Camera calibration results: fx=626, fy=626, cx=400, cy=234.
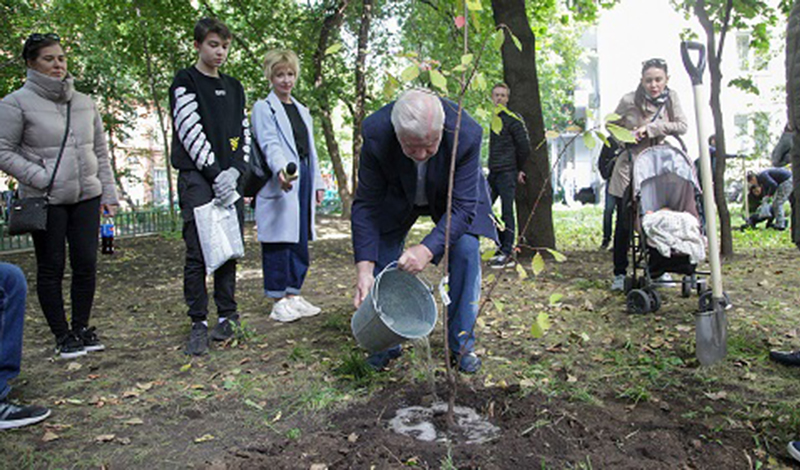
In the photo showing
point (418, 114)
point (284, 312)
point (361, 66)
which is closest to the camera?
point (418, 114)

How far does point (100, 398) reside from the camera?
11.1 ft

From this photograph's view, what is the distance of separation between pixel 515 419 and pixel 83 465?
1.88m

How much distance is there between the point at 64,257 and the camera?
13.1ft

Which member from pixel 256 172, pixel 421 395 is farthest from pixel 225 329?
pixel 421 395

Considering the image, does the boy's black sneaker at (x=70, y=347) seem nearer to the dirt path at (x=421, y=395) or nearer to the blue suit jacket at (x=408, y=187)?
the dirt path at (x=421, y=395)

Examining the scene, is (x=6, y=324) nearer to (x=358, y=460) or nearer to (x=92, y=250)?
(x=92, y=250)

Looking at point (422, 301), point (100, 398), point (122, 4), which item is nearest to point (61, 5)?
point (122, 4)

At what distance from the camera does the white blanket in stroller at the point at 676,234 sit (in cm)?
448

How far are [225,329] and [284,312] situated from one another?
2.39 feet

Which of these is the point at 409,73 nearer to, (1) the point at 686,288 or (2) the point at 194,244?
(2) the point at 194,244

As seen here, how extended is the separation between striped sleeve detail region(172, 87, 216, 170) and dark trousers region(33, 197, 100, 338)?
0.75 m

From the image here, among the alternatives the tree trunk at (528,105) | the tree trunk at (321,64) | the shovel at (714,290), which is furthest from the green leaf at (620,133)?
the tree trunk at (321,64)

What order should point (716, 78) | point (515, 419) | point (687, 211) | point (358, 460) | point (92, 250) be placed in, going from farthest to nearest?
point (716, 78) → point (687, 211) → point (92, 250) → point (515, 419) → point (358, 460)

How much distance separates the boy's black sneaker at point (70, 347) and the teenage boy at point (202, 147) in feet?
2.39
